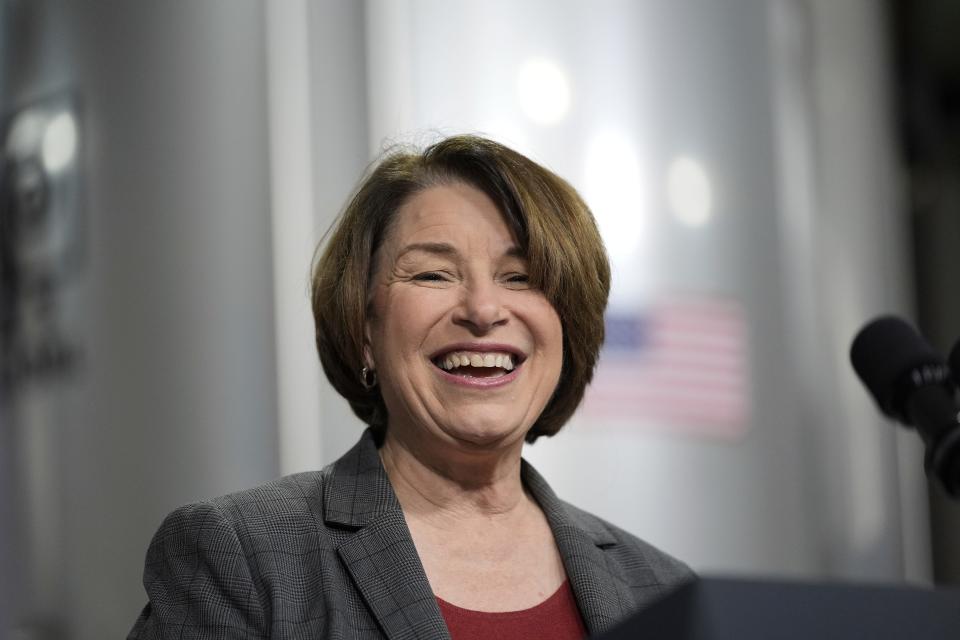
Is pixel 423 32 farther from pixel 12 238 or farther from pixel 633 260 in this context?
pixel 12 238

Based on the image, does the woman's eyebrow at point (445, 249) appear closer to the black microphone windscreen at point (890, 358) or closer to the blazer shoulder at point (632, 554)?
the blazer shoulder at point (632, 554)

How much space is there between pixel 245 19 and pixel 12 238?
646 millimetres

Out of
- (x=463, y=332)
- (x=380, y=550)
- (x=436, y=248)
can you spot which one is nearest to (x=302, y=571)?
(x=380, y=550)

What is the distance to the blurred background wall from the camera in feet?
7.17

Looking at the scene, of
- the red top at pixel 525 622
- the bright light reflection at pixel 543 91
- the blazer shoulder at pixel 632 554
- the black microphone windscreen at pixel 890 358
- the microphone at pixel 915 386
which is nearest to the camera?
the microphone at pixel 915 386

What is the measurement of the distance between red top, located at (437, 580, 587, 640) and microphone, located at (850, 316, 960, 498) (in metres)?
0.76

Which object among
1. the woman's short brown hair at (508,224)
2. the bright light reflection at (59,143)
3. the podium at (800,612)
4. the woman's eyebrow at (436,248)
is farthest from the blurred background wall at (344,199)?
the podium at (800,612)

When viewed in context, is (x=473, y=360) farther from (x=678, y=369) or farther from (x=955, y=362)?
(x=678, y=369)

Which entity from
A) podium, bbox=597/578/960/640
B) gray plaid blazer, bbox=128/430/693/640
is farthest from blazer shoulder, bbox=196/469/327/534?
podium, bbox=597/578/960/640

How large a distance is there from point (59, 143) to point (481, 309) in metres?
0.94

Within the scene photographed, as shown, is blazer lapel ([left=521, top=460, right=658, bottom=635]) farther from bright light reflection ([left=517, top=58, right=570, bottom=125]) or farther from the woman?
bright light reflection ([left=517, top=58, right=570, bottom=125])

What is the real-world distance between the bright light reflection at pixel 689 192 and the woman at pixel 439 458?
1335mm

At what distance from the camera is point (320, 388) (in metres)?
2.48

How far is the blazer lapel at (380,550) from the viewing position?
1541 mm
